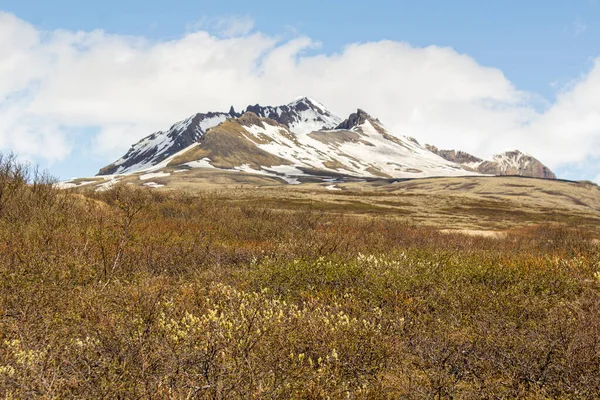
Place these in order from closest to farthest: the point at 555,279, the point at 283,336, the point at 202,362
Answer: the point at 202,362, the point at 283,336, the point at 555,279

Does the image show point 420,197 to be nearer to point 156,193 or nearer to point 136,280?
point 156,193

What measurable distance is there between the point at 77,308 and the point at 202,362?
3695 mm

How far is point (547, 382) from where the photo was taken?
6.15m

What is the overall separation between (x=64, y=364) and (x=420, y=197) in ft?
299

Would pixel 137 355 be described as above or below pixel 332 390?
above

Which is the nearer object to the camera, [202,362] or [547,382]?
[202,362]

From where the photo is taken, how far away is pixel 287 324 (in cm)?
731

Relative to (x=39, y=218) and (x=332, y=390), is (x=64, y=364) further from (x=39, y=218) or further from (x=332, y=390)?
(x=39, y=218)

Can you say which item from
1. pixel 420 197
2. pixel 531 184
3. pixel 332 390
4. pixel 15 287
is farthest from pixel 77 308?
pixel 531 184

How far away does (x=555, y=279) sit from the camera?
440 inches

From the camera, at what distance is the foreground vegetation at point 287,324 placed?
18.4ft

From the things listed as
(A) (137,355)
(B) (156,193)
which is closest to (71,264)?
(A) (137,355)

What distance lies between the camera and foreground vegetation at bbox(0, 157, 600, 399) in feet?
18.4

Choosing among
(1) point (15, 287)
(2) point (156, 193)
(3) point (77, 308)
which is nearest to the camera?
(3) point (77, 308)
